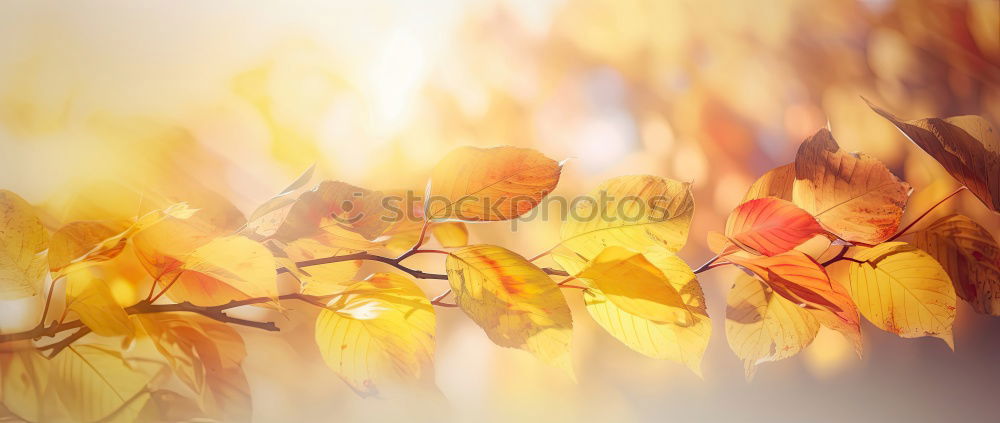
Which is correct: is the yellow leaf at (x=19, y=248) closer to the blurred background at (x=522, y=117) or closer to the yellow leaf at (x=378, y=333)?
the blurred background at (x=522, y=117)

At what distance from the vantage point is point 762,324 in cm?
54

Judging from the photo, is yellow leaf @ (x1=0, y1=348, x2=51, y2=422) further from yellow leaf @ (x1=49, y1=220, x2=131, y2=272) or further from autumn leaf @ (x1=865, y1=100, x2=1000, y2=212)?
autumn leaf @ (x1=865, y1=100, x2=1000, y2=212)

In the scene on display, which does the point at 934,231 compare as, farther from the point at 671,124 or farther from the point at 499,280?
the point at 499,280

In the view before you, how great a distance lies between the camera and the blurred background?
1.38 ft

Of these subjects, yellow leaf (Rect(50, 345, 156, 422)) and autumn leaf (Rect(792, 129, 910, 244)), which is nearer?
yellow leaf (Rect(50, 345, 156, 422))

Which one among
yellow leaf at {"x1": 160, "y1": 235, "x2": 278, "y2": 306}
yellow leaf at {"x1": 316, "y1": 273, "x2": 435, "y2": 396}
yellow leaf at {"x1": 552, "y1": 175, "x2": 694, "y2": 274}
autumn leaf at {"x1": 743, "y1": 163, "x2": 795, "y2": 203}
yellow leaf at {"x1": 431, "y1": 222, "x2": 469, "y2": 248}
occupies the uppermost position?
autumn leaf at {"x1": 743, "y1": 163, "x2": 795, "y2": 203}

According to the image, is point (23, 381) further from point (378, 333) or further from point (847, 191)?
point (847, 191)

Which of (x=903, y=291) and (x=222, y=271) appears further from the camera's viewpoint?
(x=903, y=291)

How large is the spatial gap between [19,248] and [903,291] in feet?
2.11

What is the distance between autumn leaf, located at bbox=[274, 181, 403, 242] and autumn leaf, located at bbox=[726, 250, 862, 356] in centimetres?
29

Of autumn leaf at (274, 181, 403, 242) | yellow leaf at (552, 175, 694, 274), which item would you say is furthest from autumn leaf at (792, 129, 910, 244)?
autumn leaf at (274, 181, 403, 242)

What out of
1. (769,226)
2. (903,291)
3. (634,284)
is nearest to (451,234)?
(634,284)

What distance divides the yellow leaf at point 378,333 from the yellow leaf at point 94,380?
0.11 m

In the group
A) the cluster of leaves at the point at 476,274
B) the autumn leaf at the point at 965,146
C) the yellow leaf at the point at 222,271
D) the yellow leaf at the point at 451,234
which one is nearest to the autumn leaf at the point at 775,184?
the cluster of leaves at the point at 476,274
